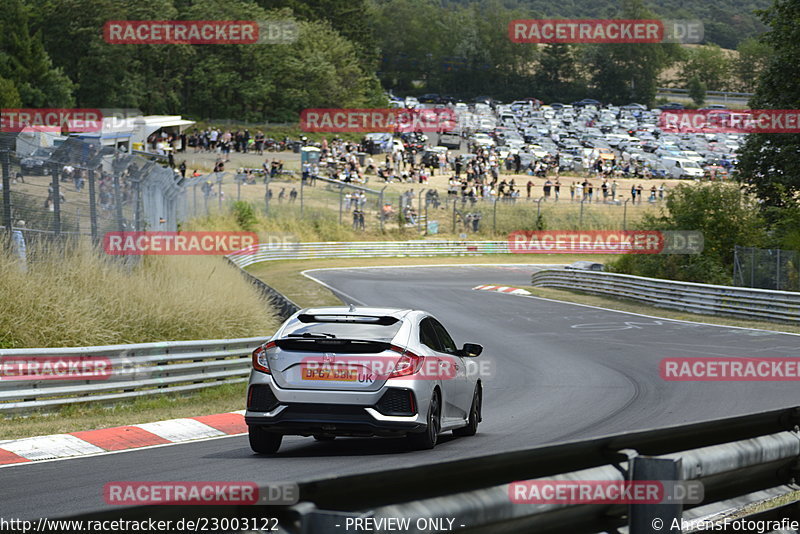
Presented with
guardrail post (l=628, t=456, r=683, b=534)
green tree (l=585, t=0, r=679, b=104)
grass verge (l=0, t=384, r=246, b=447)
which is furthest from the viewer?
green tree (l=585, t=0, r=679, b=104)

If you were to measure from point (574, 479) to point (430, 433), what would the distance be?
5482 millimetres

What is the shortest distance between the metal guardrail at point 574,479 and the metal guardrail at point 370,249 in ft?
124

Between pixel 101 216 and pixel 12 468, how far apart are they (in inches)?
366

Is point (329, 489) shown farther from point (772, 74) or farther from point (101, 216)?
point (772, 74)

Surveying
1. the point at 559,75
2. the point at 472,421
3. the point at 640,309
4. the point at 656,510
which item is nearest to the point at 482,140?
the point at 640,309

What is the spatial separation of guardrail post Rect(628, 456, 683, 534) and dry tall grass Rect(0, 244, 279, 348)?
11082 mm

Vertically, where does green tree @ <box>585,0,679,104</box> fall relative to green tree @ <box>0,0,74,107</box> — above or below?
above

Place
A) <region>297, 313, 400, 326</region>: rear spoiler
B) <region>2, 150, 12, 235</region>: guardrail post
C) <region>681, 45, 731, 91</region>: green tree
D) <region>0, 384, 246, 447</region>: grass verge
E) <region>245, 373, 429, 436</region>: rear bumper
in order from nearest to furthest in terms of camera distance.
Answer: <region>245, 373, 429, 436</region>: rear bumper → <region>297, 313, 400, 326</region>: rear spoiler → <region>0, 384, 246, 447</region>: grass verge → <region>2, 150, 12, 235</region>: guardrail post → <region>681, 45, 731, 91</region>: green tree

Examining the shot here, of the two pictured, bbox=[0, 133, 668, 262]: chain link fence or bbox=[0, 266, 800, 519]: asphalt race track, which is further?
bbox=[0, 133, 668, 262]: chain link fence

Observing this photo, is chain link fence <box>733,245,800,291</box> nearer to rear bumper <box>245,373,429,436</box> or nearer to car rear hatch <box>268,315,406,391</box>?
car rear hatch <box>268,315,406,391</box>

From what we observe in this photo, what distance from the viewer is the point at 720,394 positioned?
617 inches

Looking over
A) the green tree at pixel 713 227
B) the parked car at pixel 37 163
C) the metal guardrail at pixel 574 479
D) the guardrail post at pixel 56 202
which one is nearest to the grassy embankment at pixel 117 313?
the guardrail post at pixel 56 202

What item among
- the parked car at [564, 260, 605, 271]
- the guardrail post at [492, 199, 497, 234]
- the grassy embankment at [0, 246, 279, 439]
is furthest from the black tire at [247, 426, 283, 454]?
the guardrail post at [492, 199, 497, 234]

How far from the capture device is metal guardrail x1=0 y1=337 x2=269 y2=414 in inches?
487
